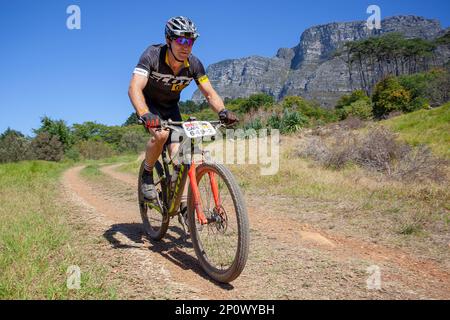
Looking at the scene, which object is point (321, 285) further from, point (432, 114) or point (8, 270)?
point (432, 114)

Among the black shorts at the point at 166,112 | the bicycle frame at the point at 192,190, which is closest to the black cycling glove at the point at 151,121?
the bicycle frame at the point at 192,190

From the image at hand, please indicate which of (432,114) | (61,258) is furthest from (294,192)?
(432,114)

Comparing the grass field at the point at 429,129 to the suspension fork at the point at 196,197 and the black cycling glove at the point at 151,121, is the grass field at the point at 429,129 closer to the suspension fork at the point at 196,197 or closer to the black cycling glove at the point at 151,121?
the suspension fork at the point at 196,197

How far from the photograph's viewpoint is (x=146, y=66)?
407 cm

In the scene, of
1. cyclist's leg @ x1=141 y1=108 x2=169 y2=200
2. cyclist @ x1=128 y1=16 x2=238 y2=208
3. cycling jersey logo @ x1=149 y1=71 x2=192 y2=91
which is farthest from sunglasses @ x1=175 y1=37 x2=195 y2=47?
cyclist's leg @ x1=141 y1=108 x2=169 y2=200

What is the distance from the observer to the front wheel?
3018 millimetres

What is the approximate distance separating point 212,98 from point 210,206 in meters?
1.46

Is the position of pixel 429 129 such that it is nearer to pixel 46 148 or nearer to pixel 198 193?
pixel 198 193

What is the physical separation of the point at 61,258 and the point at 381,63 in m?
94.1

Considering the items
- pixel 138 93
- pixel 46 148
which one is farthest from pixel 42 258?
pixel 46 148

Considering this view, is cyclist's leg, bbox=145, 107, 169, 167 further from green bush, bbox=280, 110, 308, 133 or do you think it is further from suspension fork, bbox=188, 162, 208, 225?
green bush, bbox=280, 110, 308, 133

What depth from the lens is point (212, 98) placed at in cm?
433

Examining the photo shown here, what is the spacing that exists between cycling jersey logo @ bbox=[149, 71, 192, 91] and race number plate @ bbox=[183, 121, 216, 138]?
1.01m

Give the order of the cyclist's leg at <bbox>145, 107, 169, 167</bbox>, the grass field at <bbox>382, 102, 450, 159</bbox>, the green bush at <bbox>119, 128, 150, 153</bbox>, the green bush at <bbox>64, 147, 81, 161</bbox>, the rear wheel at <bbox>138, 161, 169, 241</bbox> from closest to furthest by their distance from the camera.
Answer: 1. the cyclist's leg at <bbox>145, 107, 169, 167</bbox>
2. the rear wheel at <bbox>138, 161, 169, 241</bbox>
3. the grass field at <bbox>382, 102, 450, 159</bbox>
4. the green bush at <bbox>64, 147, 81, 161</bbox>
5. the green bush at <bbox>119, 128, 150, 153</bbox>
